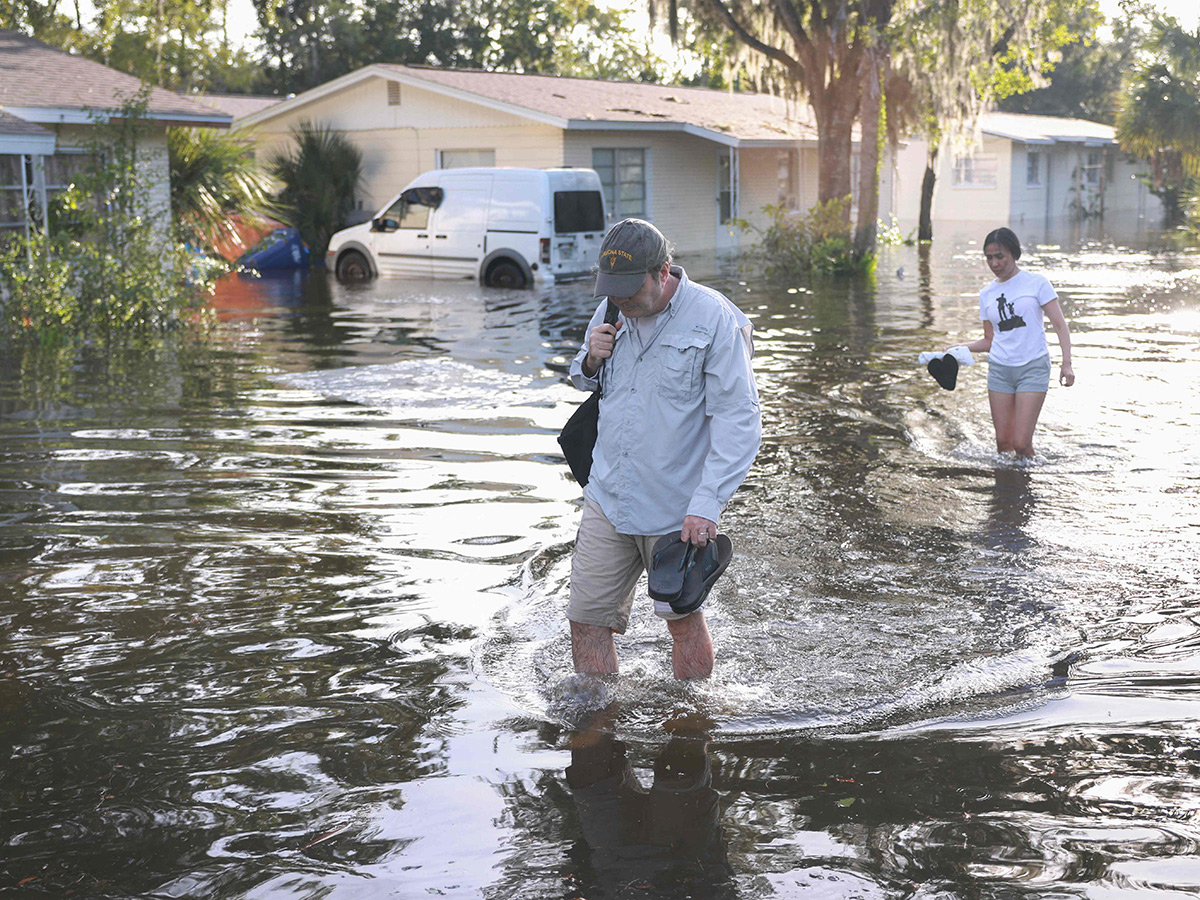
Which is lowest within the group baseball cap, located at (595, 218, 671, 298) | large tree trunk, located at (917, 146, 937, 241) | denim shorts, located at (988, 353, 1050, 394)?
denim shorts, located at (988, 353, 1050, 394)

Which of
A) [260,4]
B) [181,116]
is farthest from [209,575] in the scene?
[260,4]

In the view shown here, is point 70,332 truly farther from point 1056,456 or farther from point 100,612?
point 1056,456

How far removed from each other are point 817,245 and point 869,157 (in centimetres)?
221

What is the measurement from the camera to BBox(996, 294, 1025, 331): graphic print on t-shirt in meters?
9.15

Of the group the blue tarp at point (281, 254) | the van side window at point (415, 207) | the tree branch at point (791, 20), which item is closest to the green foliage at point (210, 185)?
the van side window at point (415, 207)

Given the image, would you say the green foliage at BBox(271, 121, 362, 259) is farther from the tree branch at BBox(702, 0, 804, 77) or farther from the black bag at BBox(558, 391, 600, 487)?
the black bag at BBox(558, 391, 600, 487)

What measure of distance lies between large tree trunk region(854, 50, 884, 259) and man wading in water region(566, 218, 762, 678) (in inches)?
904

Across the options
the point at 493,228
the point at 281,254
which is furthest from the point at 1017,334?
the point at 281,254

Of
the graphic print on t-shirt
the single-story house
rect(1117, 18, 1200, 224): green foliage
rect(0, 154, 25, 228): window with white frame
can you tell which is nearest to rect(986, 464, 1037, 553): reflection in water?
the graphic print on t-shirt

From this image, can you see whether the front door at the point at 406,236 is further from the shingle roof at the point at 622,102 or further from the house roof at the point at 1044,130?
the house roof at the point at 1044,130

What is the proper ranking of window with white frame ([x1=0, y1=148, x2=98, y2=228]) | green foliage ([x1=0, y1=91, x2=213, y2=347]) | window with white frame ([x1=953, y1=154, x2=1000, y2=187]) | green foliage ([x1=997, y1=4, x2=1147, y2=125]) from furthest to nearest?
green foliage ([x1=997, y1=4, x2=1147, y2=125]) < window with white frame ([x1=953, y1=154, x2=1000, y2=187]) < window with white frame ([x1=0, y1=148, x2=98, y2=228]) < green foliage ([x1=0, y1=91, x2=213, y2=347])

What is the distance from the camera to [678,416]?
16.2ft

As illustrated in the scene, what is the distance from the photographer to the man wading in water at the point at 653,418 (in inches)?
188

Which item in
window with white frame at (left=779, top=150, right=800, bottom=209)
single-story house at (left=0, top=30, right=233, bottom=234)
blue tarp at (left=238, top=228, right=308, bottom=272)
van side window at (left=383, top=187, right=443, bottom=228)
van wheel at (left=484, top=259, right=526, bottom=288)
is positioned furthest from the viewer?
window with white frame at (left=779, top=150, right=800, bottom=209)
